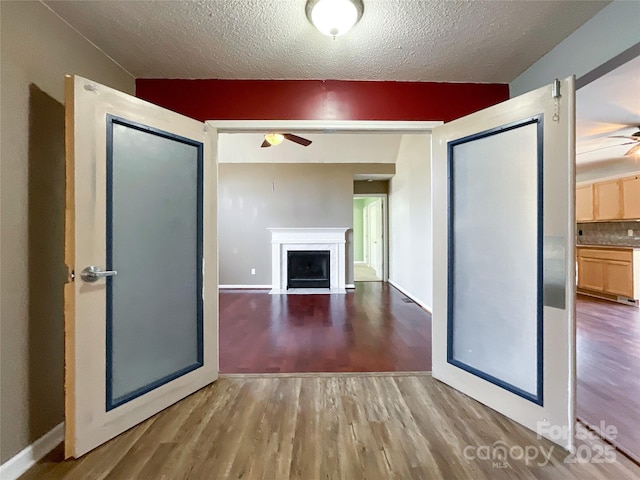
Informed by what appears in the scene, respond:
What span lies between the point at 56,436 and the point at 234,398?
0.95 m

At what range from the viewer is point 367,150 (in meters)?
6.09

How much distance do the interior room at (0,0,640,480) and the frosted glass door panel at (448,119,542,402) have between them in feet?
0.04

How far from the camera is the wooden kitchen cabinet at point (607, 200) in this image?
16.8 feet

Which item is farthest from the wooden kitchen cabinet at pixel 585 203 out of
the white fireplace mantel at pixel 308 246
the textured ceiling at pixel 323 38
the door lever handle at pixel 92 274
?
the door lever handle at pixel 92 274

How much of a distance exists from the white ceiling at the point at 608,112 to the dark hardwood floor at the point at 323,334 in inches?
111

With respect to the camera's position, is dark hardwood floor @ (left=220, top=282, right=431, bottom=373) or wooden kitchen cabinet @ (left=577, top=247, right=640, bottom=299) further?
wooden kitchen cabinet @ (left=577, top=247, right=640, bottom=299)

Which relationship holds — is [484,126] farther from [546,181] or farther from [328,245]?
[328,245]

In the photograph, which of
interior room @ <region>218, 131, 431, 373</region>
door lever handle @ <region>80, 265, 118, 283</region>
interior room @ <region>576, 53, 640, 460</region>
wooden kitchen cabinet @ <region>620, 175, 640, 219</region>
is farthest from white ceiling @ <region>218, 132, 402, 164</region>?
door lever handle @ <region>80, 265, 118, 283</region>

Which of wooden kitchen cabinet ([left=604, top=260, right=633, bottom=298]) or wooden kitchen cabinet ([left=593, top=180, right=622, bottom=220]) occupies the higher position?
wooden kitchen cabinet ([left=593, top=180, right=622, bottom=220])

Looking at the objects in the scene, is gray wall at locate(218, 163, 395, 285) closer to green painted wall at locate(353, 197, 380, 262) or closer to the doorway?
the doorway

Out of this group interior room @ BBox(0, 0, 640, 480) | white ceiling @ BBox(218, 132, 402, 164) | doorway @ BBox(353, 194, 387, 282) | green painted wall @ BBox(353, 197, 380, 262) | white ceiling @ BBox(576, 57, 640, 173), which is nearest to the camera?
interior room @ BBox(0, 0, 640, 480)

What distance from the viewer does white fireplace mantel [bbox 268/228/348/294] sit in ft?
20.4

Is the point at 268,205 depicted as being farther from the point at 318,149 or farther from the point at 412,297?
the point at 412,297

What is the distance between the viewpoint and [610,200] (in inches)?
206
